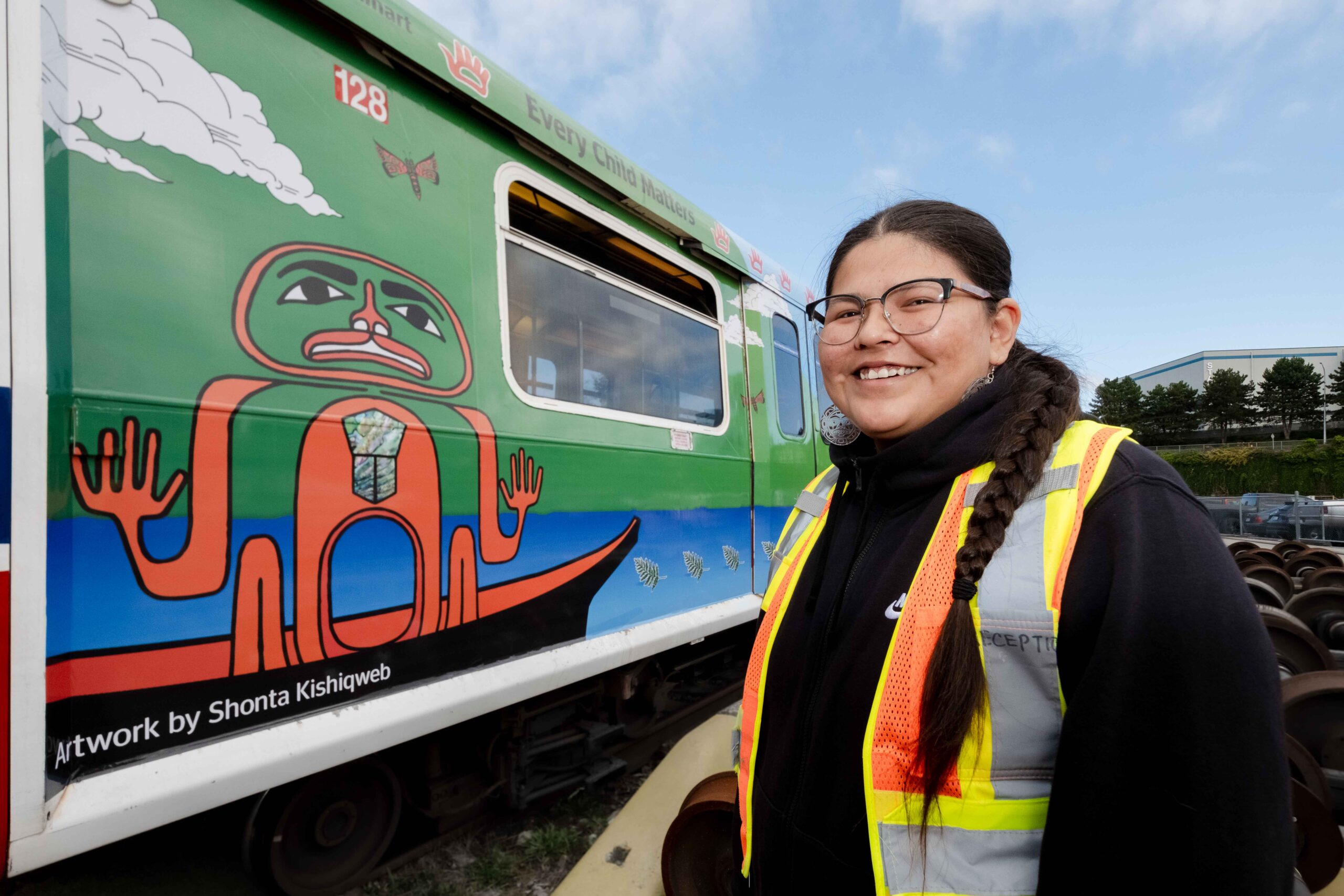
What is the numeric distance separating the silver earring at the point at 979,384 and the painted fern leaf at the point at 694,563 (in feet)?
7.34

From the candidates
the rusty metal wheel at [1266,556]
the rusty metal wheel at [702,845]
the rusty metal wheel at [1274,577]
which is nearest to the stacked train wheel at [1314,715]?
the rusty metal wheel at [1274,577]

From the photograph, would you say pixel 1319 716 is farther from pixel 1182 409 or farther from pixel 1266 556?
pixel 1182 409

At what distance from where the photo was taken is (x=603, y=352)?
2986 millimetres

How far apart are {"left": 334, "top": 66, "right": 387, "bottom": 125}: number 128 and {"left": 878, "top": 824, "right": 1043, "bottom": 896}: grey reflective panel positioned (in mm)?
2276

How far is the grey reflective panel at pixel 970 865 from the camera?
2.84ft

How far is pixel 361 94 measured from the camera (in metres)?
2.08

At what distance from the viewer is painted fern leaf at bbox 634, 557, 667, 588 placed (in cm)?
298

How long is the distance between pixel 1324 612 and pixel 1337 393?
8144 cm

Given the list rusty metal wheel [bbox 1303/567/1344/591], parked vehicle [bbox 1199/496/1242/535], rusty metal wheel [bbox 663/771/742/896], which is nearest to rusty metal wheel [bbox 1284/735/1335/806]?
rusty metal wheel [bbox 663/771/742/896]

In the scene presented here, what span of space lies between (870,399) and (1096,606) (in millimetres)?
483

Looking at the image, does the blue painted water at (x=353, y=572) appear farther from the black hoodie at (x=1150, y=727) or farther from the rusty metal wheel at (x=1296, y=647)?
the rusty metal wheel at (x=1296, y=647)

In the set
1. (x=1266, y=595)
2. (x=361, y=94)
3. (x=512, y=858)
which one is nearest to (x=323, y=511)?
(x=361, y=94)

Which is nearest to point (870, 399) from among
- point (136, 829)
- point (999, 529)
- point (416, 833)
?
point (999, 529)

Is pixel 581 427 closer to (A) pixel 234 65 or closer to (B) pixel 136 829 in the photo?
(A) pixel 234 65
